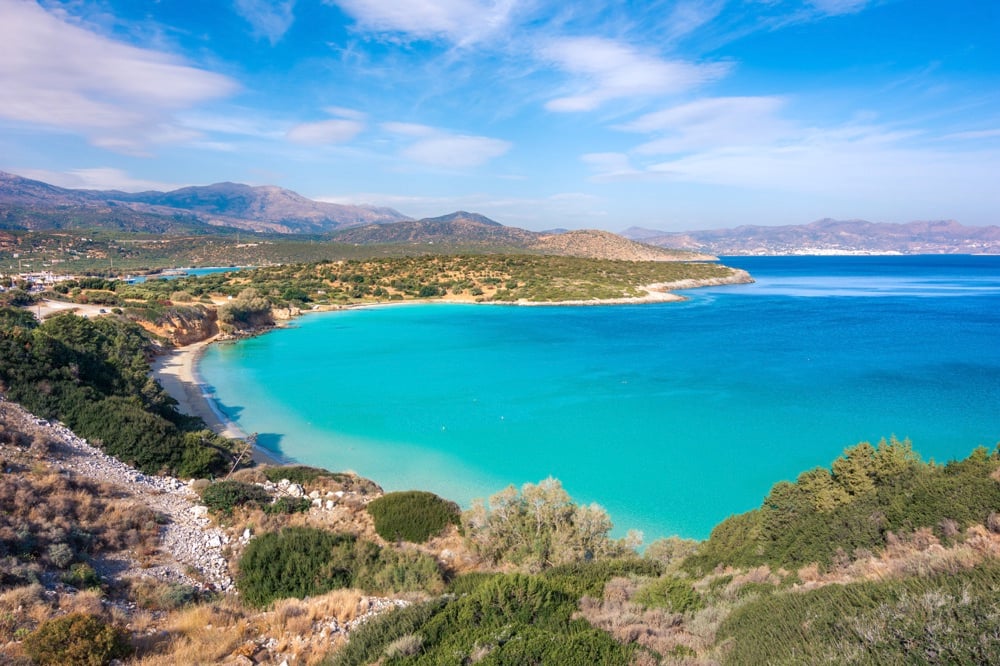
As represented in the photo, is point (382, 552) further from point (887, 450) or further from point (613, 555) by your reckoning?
point (887, 450)

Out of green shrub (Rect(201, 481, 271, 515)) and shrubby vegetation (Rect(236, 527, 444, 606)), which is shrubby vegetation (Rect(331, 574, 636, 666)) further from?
green shrub (Rect(201, 481, 271, 515))

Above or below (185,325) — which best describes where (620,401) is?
below

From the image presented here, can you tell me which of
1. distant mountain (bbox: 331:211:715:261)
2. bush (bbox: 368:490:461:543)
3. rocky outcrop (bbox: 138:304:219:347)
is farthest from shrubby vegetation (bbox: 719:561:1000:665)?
distant mountain (bbox: 331:211:715:261)

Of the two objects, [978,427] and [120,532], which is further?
[978,427]

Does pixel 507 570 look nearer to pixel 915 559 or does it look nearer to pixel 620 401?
pixel 915 559

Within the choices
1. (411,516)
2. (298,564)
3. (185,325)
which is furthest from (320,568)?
(185,325)

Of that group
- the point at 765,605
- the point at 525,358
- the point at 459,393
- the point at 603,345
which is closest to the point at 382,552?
the point at 765,605
